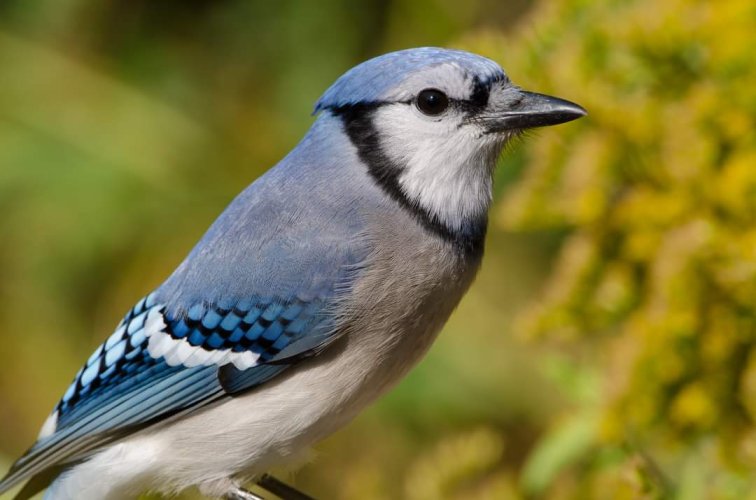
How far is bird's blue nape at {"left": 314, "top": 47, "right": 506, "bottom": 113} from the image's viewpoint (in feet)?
6.17

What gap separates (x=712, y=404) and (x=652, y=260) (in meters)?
0.28

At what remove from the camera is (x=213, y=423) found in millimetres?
1877

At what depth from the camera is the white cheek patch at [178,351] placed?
1.91 metres

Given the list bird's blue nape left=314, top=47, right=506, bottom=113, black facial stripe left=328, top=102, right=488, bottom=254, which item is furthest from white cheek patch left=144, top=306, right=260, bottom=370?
bird's blue nape left=314, top=47, right=506, bottom=113

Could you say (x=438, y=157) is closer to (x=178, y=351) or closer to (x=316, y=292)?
(x=316, y=292)

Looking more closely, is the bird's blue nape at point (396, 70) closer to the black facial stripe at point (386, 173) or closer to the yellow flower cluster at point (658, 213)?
the black facial stripe at point (386, 173)

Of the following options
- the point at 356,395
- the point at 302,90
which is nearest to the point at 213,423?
the point at 356,395

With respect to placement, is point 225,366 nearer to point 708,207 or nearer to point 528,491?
point 528,491

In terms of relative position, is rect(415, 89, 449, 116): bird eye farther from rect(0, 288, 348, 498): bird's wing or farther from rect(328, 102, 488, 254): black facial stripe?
rect(0, 288, 348, 498): bird's wing

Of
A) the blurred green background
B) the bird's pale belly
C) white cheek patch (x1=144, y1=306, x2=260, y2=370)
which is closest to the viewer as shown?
the bird's pale belly

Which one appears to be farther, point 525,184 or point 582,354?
point 582,354

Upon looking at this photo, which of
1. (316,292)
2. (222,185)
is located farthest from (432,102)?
(222,185)

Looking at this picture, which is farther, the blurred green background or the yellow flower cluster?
the blurred green background

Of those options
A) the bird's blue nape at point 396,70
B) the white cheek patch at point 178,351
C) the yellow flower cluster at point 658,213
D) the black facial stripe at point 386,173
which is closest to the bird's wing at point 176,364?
the white cheek patch at point 178,351
